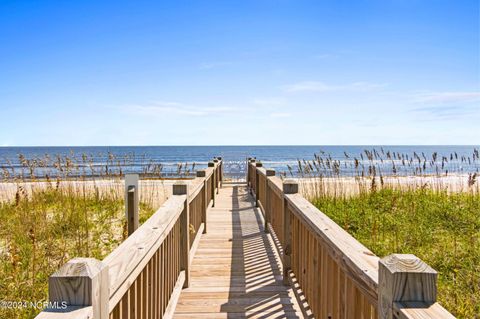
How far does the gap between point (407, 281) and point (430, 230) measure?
230 inches

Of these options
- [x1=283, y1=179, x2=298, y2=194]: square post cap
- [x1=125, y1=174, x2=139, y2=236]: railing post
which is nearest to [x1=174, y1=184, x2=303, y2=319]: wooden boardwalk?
[x1=125, y1=174, x2=139, y2=236]: railing post

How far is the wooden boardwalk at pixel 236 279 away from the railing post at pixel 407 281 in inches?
88.0

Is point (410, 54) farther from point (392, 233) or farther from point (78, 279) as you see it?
point (78, 279)

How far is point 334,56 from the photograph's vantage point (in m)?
18.3

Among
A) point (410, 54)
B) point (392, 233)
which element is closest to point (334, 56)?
point (410, 54)

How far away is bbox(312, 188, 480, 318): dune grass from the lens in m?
4.10

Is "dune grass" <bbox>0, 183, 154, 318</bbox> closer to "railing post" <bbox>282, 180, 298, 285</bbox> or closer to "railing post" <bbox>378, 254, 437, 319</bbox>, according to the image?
"railing post" <bbox>282, 180, 298, 285</bbox>

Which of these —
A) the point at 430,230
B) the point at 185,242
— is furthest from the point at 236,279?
the point at 430,230

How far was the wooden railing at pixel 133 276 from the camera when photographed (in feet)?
3.65

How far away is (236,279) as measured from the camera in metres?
4.22

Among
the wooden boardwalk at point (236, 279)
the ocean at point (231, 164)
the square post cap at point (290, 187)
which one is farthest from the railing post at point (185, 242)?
the ocean at point (231, 164)

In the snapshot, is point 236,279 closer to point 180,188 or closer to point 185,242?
point 185,242

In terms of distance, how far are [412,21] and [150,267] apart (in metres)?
14.5

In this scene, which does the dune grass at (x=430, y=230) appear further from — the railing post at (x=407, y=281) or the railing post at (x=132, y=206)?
the railing post at (x=132, y=206)
